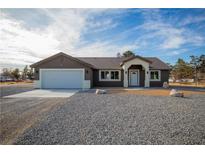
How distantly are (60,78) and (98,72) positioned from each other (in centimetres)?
486

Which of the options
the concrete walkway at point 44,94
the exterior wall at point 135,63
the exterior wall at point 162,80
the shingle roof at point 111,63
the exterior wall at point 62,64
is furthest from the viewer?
the shingle roof at point 111,63

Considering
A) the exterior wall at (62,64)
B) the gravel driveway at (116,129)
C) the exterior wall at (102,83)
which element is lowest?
the gravel driveway at (116,129)

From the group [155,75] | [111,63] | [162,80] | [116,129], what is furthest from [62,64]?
[116,129]

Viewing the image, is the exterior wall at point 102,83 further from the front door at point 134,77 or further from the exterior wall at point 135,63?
the front door at point 134,77

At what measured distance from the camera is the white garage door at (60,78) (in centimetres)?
1673

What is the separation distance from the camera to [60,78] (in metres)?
16.8

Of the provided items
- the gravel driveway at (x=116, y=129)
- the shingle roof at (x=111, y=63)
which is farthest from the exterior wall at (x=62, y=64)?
the gravel driveway at (x=116, y=129)

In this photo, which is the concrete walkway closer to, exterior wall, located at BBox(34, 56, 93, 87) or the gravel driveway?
exterior wall, located at BBox(34, 56, 93, 87)

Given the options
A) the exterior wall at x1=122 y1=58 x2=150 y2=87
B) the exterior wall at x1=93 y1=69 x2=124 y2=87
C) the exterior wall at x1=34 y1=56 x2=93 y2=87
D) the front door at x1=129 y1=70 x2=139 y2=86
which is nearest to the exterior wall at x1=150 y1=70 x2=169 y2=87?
the exterior wall at x1=122 y1=58 x2=150 y2=87

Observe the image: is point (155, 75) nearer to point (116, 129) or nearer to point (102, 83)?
point (102, 83)

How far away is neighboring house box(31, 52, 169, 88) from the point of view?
1669 cm
